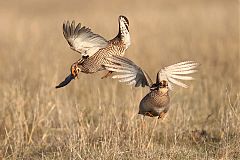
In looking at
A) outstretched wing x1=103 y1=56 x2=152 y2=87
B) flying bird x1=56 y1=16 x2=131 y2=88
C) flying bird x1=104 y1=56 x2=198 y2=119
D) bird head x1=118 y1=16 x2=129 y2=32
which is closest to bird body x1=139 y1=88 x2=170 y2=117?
flying bird x1=104 y1=56 x2=198 y2=119

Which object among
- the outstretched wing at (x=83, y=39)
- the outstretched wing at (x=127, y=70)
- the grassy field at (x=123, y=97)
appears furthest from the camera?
the grassy field at (x=123, y=97)

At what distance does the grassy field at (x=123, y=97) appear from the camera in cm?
648

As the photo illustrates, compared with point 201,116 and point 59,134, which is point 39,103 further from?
point 201,116

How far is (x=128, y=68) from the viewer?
5426 mm

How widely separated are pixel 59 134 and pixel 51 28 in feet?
25.8

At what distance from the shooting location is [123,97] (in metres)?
9.08

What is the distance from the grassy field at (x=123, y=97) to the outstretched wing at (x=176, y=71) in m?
0.80

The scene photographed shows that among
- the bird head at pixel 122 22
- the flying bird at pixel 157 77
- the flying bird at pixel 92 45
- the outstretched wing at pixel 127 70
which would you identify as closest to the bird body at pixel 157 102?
the flying bird at pixel 157 77

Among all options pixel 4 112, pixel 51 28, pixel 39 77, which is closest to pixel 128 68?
pixel 4 112

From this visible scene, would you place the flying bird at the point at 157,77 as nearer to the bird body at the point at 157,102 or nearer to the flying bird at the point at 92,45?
the bird body at the point at 157,102

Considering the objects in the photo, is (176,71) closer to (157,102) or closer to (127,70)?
(157,102)

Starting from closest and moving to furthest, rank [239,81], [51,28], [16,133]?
1. [16,133]
2. [239,81]
3. [51,28]

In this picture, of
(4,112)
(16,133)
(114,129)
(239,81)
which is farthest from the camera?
(239,81)

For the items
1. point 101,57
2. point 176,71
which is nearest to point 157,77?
point 176,71
